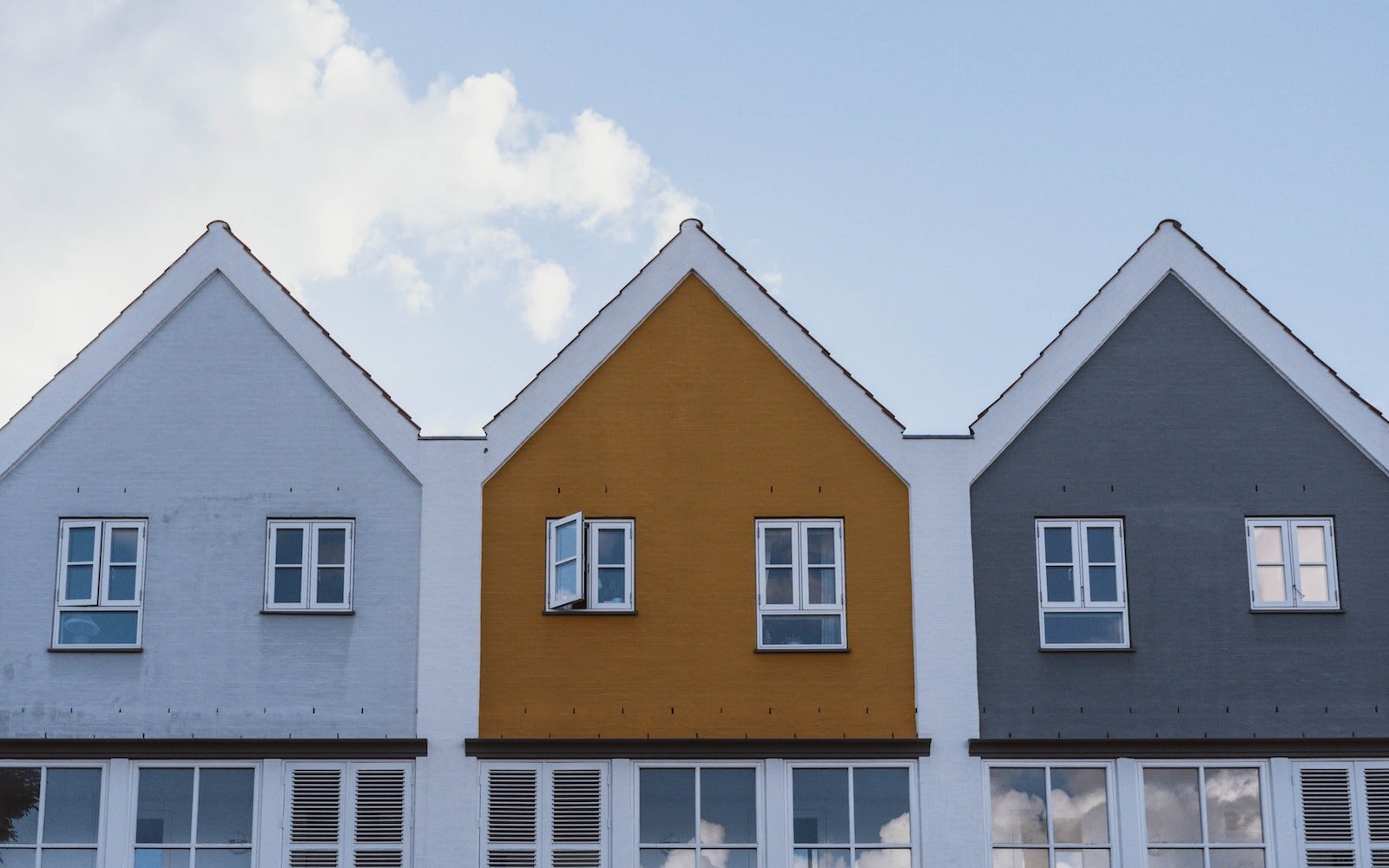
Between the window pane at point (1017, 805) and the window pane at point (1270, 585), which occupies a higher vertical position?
the window pane at point (1270, 585)

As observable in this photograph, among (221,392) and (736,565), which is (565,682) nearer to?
(736,565)

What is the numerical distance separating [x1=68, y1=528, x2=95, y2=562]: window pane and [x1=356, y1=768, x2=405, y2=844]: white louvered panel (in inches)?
193

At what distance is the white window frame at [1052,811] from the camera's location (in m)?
23.9

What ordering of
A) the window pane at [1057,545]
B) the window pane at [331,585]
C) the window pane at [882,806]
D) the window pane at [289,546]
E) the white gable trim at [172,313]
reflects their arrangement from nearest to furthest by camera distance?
the window pane at [882,806] < the window pane at [331,585] < the window pane at [289,546] < the window pane at [1057,545] < the white gable trim at [172,313]

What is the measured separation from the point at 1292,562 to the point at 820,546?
6557 mm

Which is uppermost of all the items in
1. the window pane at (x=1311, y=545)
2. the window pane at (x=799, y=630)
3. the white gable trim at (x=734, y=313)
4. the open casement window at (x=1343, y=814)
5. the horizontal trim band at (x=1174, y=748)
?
the white gable trim at (x=734, y=313)

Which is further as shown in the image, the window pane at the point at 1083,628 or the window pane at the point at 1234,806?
the window pane at the point at 1083,628

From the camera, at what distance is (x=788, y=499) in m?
25.2

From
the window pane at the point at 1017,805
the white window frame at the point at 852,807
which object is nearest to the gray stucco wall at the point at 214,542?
the white window frame at the point at 852,807

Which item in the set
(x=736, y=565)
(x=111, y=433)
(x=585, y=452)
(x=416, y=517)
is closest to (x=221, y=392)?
(x=111, y=433)

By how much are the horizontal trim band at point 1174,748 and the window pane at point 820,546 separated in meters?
3.17

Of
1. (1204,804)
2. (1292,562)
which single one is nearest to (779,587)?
(1204,804)

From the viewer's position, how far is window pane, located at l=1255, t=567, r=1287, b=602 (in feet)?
81.4

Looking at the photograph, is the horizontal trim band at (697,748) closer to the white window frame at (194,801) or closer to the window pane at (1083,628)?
the window pane at (1083,628)
